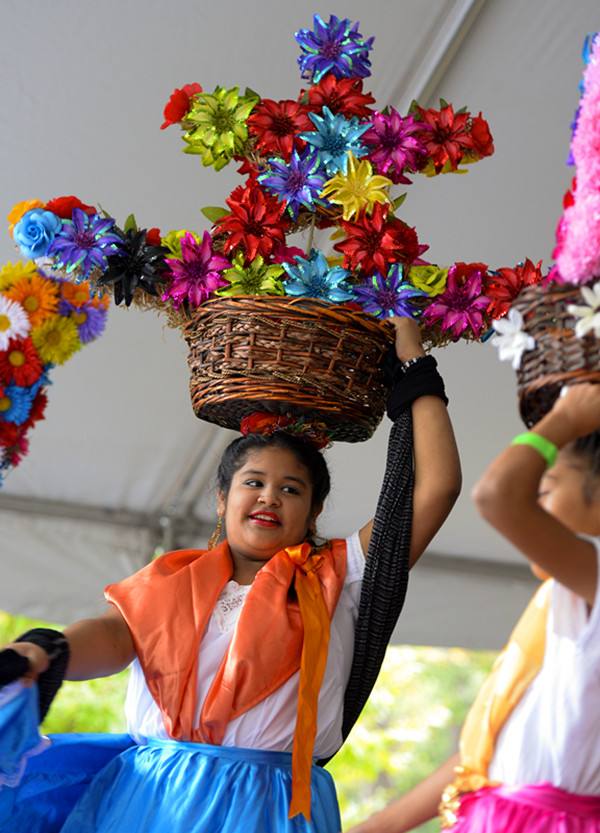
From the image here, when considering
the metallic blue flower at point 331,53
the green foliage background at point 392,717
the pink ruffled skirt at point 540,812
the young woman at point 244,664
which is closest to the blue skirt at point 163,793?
the young woman at point 244,664

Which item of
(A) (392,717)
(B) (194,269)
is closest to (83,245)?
(B) (194,269)

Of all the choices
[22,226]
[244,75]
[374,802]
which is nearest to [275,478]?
[22,226]

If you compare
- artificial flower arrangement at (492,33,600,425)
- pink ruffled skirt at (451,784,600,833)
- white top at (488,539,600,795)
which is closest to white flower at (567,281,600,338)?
artificial flower arrangement at (492,33,600,425)

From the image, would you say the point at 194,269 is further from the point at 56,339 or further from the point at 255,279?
the point at 56,339

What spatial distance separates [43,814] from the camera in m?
Answer: 2.30

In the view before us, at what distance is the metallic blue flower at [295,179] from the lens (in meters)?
2.42

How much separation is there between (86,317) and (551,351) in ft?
5.43

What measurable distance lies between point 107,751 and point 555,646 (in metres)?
1.17

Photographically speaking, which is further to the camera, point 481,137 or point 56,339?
point 56,339

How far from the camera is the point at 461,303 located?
2.40 metres

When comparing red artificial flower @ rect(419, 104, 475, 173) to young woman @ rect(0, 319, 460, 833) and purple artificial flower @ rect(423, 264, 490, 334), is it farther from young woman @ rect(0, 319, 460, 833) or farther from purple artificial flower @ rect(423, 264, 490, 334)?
young woman @ rect(0, 319, 460, 833)

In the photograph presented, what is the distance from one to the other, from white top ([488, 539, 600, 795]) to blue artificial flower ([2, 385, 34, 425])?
162cm

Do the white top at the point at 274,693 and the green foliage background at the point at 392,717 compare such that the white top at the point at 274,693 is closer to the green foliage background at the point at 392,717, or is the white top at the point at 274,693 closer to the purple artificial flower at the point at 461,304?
the purple artificial flower at the point at 461,304

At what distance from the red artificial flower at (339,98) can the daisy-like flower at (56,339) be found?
0.87 metres
